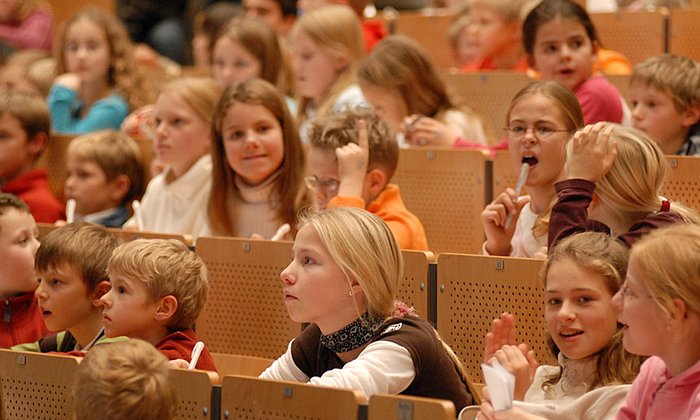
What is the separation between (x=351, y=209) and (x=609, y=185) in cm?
73

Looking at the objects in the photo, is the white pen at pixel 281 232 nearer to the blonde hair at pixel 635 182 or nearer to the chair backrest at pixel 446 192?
the chair backrest at pixel 446 192

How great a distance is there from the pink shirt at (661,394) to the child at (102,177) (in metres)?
3.06

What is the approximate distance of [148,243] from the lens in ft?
11.3

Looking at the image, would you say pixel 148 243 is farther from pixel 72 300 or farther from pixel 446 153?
pixel 446 153

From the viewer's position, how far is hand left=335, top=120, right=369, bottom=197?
3.94 metres

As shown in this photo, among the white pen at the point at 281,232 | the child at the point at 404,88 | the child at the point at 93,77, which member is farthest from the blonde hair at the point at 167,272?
the child at the point at 93,77

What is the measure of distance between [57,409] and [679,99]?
249 cm

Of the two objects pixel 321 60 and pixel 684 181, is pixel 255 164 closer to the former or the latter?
pixel 321 60

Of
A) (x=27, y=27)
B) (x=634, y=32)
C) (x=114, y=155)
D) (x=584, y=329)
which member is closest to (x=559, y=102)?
(x=584, y=329)

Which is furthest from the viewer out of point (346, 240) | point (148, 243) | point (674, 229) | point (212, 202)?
point (212, 202)

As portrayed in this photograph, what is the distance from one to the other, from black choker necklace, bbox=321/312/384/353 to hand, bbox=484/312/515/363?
29cm

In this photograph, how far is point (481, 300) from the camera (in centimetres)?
349

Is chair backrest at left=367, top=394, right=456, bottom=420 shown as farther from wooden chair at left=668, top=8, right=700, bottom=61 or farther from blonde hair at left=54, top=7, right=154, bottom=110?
blonde hair at left=54, top=7, right=154, bottom=110

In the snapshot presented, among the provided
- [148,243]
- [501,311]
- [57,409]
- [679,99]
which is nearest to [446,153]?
[679,99]
